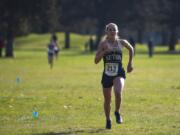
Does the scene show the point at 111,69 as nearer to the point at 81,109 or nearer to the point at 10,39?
the point at 81,109

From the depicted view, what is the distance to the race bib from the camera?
45.3 ft

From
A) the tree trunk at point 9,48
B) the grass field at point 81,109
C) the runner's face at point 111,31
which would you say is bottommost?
the grass field at point 81,109

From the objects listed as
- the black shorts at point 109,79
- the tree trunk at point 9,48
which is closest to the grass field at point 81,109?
the black shorts at point 109,79

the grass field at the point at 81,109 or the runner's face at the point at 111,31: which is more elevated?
the runner's face at the point at 111,31

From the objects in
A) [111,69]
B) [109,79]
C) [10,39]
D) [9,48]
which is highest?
[10,39]

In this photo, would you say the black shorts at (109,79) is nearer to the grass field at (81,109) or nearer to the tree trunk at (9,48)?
the grass field at (81,109)

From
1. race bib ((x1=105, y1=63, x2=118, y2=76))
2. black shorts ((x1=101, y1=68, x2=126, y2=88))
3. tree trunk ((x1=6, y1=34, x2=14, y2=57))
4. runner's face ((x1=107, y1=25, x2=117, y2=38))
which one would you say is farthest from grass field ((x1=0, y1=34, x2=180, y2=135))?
tree trunk ((x1=6, y1=34, x2=14, y2=57))

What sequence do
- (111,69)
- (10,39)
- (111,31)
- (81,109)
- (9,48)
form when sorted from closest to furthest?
(111,31) → (111,69) → (81,109) → (9,48) → (10,39)

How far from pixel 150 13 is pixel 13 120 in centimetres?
9616

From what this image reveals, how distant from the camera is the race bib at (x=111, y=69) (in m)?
13.8

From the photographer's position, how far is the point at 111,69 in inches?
545

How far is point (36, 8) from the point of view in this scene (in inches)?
2702

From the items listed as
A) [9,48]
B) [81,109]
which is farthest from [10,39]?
[81,109]

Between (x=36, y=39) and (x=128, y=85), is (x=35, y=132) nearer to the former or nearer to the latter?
(x=128, y=85)
